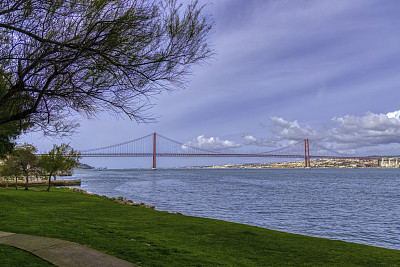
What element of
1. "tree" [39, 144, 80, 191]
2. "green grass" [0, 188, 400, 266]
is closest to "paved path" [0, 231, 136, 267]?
"green grass" [0, 188, 400, 266]

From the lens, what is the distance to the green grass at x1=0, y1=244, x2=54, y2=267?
17.0 feet

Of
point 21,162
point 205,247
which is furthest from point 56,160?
point 205,247

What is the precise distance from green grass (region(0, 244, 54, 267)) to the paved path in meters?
0.13

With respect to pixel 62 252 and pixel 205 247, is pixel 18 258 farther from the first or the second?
pixel 205 247

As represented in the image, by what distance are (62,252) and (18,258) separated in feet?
2.37

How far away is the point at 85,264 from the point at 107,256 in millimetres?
708

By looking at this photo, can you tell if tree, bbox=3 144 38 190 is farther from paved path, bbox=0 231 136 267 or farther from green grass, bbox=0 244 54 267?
green grass, bbox=0 244 54 267

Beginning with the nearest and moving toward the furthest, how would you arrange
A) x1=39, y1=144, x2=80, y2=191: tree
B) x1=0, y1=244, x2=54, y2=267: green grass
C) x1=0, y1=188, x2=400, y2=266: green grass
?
x1=0, y1=244, x2=54, y2=267: green grass, x1=0, y1=188, x2=400, y2=266: green grass, x1=39, y1=144, x2=80, y2=191: tree

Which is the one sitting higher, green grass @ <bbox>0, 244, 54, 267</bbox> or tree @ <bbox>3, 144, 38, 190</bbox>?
tree @ <bbox>3, 144, 38, 190</bbox>

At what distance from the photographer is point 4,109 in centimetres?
620

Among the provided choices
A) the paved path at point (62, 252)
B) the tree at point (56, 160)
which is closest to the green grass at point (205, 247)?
the paved path at point (62, 252)

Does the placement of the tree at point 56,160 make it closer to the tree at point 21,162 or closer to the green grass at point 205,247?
the tree at point 21,162

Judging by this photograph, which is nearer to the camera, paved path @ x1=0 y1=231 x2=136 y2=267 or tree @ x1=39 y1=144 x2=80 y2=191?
paved path @ x1=0 y1=231 x2=136 y2=267

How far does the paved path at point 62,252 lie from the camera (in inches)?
211
